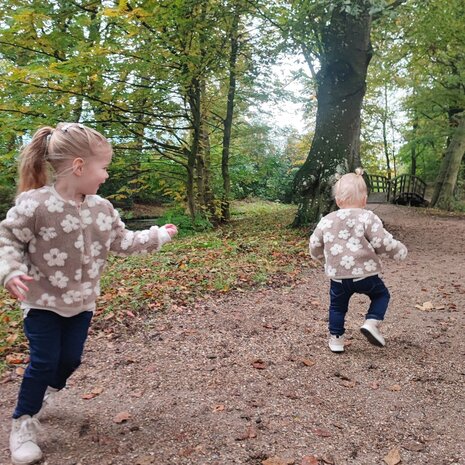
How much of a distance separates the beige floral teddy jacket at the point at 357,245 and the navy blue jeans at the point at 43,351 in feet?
6.83

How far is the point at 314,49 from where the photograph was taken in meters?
8.80

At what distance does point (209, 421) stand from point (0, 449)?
1164 millimetres

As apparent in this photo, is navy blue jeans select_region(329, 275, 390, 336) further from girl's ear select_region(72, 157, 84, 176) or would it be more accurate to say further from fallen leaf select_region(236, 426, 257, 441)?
girl's ear select_region(72, 157, 84, 176)

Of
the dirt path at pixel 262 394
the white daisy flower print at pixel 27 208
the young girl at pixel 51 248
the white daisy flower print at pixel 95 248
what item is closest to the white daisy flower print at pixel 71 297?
the young girl at pixel 51 248

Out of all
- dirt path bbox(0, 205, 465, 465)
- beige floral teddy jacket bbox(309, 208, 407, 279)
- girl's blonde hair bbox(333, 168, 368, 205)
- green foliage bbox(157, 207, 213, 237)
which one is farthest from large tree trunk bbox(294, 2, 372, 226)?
beige floral teddy jacket bbox(309, 208, 407, 279)

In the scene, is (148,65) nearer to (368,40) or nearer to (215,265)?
(215,265)

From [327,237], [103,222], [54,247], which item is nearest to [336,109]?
[327,237]

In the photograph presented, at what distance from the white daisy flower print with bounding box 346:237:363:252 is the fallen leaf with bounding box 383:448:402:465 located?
153cm

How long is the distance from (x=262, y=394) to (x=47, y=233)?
1774mm

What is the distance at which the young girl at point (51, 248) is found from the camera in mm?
2164

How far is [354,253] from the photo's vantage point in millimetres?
3398

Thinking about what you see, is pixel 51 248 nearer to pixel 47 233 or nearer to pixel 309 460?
pixel 47 233

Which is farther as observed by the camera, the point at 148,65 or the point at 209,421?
the point at 148,65

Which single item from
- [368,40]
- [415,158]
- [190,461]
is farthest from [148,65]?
[415,158]
